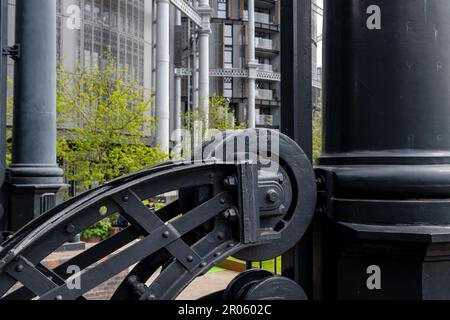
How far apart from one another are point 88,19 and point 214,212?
32026mm

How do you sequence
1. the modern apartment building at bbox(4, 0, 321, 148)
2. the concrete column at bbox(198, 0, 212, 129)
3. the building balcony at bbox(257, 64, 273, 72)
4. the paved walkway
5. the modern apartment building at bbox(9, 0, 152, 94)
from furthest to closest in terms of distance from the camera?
the building balcony at bbox(257, 64, 273, 72), the concrete column at bbox(198, 0, 212, 129), the modern apartment building at bbox(4, 0, 321, 148), the modern apartment building at bbox(9, 0, 152, 94), the paved walkway

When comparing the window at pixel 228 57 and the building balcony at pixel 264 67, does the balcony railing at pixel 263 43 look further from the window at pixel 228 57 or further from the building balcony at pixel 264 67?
the window at pixel 228 57

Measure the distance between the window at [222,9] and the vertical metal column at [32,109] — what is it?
167 ft

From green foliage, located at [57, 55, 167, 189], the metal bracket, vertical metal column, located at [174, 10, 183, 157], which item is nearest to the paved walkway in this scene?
the metal bracket

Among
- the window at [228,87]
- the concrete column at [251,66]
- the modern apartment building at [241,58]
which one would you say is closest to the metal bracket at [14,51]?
the concrete column at [251,66]

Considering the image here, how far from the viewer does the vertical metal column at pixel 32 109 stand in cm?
776

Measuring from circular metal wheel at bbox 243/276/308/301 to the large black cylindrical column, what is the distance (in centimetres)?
25

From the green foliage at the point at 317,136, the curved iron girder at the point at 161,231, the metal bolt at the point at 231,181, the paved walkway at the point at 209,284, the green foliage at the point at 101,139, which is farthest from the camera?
the green foliage at the point at 101,139

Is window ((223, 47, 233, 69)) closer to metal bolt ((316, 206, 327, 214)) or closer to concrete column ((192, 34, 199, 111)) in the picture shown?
concrete column ((192, 34, 199, 111))

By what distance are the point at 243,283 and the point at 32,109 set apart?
6.79 m

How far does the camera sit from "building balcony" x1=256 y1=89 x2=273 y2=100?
5609 centimetres

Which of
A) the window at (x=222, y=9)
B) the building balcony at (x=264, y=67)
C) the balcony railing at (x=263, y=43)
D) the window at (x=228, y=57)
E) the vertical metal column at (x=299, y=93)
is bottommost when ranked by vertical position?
the vertical metal column at (x=299, y=93)

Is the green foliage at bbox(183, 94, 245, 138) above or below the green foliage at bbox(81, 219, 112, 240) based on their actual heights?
above
